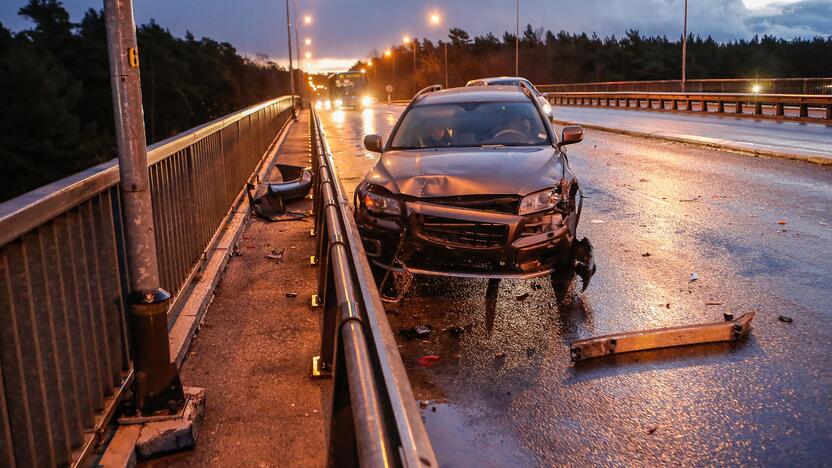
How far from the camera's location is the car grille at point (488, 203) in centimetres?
616

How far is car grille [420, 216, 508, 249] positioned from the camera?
19.9 feet

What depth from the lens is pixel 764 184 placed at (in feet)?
43.2

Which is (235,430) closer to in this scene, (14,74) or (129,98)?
(129,98)

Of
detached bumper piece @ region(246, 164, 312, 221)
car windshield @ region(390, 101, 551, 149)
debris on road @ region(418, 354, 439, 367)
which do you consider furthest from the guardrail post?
detached bumper piece @ region(246, 164, 312, 221)

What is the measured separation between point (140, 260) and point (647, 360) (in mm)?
3075

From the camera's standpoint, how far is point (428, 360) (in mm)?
5145

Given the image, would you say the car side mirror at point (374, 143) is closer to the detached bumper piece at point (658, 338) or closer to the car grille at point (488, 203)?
the car grille at point (488, 203)

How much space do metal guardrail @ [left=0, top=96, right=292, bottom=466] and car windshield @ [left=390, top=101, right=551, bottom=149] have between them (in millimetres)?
3271

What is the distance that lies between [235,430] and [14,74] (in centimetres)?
7724

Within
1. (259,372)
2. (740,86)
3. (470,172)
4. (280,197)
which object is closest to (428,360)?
(259,372)

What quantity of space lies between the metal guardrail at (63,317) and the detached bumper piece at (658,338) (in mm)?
2723

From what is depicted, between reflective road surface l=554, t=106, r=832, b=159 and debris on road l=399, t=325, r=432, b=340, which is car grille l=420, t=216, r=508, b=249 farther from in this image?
reflective road surface l=554, t=106, r=832, b=159

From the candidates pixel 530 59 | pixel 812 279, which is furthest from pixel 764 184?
pixel 530 59

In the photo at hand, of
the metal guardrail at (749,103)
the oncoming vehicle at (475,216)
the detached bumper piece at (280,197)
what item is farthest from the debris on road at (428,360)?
the metal guardrail at (749,103)
